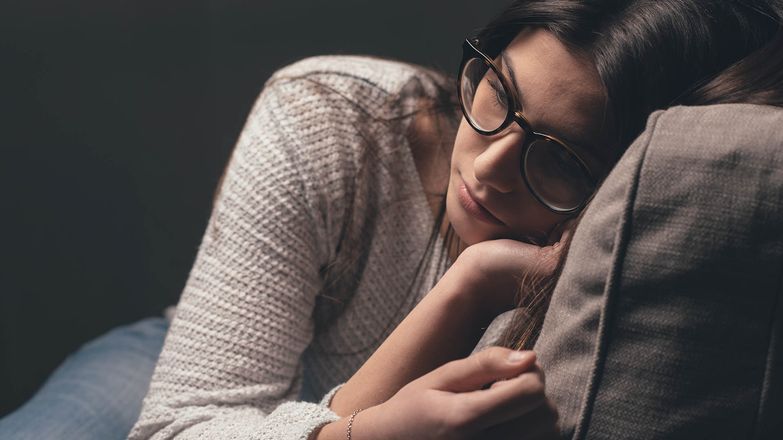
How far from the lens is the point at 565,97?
81 cm

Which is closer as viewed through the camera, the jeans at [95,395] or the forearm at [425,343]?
the forearm at [425,343]

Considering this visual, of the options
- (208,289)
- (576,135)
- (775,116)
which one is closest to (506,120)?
(576,135)

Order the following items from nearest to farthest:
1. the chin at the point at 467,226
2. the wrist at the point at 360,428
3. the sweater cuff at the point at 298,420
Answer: the wrist at the point at 360,428 → the sweater cuff at the point at 298,420 → the chin at the point at 467,226

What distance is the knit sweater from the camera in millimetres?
979

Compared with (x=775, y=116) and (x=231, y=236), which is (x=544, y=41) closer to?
(x=775, y=116)

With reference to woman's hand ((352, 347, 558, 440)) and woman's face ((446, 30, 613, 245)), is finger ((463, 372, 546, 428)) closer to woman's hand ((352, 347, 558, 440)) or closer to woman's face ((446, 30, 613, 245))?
woman's hand ((352, 347, 558, 440))

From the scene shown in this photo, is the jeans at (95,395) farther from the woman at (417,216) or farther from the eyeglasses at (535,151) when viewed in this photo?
the eyeglasses at (535,151)

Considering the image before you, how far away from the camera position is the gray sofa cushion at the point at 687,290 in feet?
1.86

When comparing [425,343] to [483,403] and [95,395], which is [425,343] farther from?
[95,395]

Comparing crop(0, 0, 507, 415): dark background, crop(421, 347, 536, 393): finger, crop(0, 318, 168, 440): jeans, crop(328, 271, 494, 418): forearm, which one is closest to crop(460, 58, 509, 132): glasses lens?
crop(328, 271, 494, 418): forearm

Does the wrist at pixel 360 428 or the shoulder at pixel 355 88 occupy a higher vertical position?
the shoulder at pixel 355 88

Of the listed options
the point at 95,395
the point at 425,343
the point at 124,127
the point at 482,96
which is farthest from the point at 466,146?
the point at 124,127

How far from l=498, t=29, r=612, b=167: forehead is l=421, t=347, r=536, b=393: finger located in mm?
297

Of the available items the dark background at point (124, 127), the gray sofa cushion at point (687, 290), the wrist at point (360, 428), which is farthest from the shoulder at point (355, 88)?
the dark background at point (124, 127)
